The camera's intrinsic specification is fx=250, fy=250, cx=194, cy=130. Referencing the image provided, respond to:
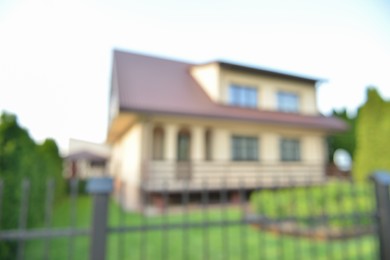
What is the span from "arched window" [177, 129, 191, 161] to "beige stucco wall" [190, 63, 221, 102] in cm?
240

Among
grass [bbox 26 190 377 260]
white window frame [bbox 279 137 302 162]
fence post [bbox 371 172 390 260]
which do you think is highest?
white window frame [bbox 279 137 302 162]

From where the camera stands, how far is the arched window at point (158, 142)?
1152cm

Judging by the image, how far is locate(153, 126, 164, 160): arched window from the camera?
11.5 metres

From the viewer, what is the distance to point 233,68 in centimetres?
1302

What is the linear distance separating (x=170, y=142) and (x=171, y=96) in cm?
229

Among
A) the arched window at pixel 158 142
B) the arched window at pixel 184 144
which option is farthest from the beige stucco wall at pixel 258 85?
the arched window at pixel 158 142

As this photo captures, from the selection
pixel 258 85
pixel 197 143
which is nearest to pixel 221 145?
pixel 197 143

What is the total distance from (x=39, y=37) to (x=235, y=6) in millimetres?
5172

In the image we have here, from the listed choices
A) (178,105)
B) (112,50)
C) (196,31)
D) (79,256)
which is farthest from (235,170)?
(112,50)

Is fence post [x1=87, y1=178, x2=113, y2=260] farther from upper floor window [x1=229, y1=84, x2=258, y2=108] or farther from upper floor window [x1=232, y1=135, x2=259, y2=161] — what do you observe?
upper floor window [x1=229, y1=84, x2=258, y2=108]

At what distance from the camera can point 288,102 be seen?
1478 centimetres

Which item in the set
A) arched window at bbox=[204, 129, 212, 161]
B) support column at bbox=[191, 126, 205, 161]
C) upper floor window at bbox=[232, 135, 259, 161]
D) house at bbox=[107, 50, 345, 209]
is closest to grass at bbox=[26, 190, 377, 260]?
house at bbox=[107, 50, 345, 209]

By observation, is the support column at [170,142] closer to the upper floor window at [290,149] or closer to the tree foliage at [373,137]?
the upper floor window at [290,149]

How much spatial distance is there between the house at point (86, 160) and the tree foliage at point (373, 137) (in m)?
13.7
